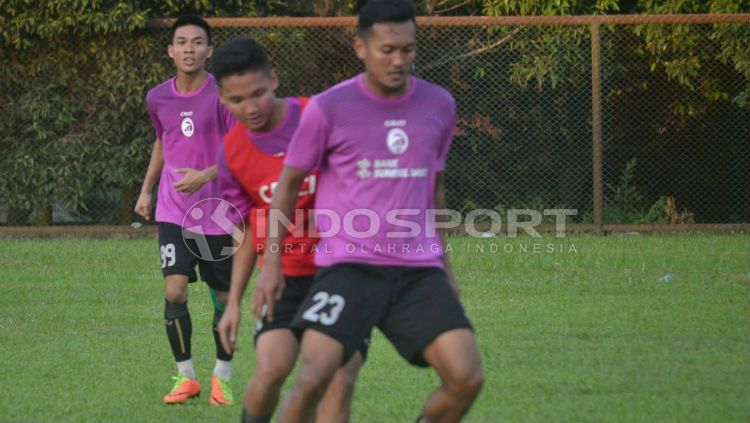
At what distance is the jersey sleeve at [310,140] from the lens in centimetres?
474

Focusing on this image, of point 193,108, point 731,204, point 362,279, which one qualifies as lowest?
point 731,204

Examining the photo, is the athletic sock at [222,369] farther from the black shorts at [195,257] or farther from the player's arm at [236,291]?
the player's arm at [236,291]

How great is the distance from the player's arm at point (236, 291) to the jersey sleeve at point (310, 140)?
0.61m

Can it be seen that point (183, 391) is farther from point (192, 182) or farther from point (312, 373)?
point (312, 373)

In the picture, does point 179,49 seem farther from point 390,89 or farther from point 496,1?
point 496,1

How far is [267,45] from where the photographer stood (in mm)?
14531

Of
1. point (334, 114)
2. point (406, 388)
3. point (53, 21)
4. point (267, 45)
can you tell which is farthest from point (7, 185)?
point (334, 114)

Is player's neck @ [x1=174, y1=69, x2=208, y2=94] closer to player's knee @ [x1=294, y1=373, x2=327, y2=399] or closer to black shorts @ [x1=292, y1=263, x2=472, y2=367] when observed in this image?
black shorts @ [x1=292, y1=263, x2=472, y2=367]

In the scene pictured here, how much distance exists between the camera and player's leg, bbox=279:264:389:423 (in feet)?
15.0

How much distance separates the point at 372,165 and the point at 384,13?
0.61 m

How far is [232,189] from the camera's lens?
525cm

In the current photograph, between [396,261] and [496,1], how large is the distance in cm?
1094

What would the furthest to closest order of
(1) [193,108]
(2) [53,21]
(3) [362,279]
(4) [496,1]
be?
(4) [496,1], (2) [53,21], (1) [193,108], (3) [362,279]

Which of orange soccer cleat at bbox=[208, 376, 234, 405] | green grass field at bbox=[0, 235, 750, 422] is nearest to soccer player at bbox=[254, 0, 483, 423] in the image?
green grass field at bbox=[0, 235, 750, 422]
